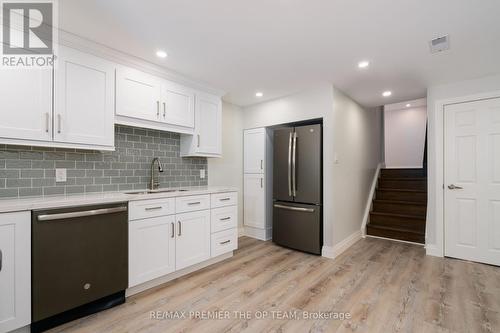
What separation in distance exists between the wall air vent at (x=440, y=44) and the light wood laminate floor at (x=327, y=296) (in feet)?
7.68

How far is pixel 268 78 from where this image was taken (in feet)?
9.89

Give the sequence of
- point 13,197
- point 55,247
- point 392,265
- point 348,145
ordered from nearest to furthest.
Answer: point 55,247
point 13,197
point 392,265
point 348,145

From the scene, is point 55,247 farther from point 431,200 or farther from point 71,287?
point 431,200

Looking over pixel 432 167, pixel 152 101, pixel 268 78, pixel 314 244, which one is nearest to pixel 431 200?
pixel 432 167

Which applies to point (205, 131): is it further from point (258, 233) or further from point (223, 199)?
point (258, 233)

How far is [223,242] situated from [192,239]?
502 millimetres

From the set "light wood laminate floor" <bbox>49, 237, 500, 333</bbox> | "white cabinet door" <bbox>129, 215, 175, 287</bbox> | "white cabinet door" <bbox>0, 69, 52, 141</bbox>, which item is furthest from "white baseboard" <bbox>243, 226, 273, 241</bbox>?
"white cabinet door" <bbox>0, 69, 52, 141</bbox>

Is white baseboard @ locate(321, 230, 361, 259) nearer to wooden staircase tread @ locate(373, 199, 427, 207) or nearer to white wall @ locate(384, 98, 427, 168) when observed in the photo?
wooden staircase tread @ locate(373, 199, 427, 207)

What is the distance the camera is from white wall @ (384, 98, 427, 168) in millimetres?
6199

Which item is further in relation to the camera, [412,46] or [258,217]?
[258,217]

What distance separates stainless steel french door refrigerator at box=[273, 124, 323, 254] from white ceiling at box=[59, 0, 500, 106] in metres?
0.86

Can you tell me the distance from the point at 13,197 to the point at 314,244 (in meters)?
3.27

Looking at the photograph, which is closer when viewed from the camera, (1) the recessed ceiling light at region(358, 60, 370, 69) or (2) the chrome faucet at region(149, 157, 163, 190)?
(1) the recessed ceiling light at region(358, 60, 370, 69)

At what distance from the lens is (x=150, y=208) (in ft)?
7.53
